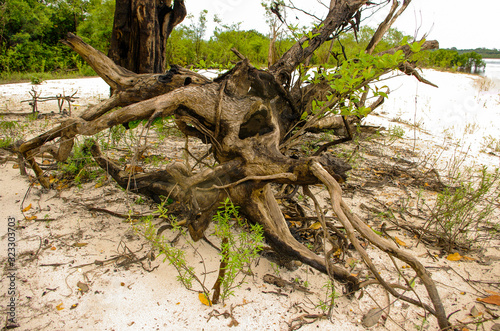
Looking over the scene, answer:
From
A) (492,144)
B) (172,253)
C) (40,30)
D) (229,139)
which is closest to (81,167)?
(229,139)

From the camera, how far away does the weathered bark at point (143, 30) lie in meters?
3.58

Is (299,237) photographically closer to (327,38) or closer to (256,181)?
(256,181)

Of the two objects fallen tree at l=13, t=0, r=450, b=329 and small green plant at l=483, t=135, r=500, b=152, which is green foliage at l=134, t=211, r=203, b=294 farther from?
small green plant at l=483, t=135, r=500, b=152

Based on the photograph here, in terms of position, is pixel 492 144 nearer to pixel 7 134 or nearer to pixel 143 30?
pixel 143 30

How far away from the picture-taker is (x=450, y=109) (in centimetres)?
788

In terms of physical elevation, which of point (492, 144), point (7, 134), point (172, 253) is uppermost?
point (492, 144)

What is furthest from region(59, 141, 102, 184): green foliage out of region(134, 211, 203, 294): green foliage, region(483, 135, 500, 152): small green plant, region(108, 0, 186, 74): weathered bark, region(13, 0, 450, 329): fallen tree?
region(483, 135, 500, 152): small green plant

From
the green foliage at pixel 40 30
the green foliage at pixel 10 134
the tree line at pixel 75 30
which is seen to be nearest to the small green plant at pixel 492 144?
the tree line at pixel 75 30

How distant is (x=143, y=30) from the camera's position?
11.9 feet

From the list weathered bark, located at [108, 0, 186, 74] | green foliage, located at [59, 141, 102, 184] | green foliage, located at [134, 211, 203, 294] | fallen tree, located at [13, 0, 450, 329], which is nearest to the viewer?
green foliage, located at [134, 211, 203, 294]

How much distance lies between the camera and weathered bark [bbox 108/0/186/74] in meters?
3.58

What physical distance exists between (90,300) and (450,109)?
900 cm

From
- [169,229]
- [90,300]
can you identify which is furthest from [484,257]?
[90,300]

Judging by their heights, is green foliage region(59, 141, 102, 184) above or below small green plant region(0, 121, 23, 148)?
below
